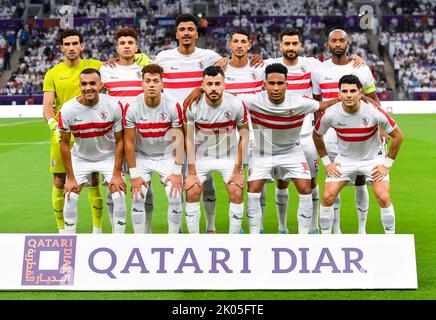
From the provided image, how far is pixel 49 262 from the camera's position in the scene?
5.79 metres

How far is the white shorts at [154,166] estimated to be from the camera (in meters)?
7.33

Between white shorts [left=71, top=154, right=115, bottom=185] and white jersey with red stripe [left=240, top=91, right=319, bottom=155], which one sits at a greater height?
white jersey with red stripe [left=240, top=91, right=319, bottom=155]

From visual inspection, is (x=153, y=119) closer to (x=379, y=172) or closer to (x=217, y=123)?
(x=217, y=123)

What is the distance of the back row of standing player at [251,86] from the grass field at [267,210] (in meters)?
1.14

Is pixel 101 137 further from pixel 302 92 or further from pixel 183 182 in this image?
pixel 302 92

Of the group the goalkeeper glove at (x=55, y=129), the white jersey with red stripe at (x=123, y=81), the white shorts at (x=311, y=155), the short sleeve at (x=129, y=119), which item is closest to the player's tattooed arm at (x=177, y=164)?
the short sleeve at (x=129, y=119)

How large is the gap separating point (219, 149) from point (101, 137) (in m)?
1.17

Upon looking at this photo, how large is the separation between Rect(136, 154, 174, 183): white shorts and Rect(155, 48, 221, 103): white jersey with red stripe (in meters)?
0.90

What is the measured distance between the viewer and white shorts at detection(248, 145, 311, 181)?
24.3ft

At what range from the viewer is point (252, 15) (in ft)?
134

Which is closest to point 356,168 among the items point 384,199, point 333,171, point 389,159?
point 333,171

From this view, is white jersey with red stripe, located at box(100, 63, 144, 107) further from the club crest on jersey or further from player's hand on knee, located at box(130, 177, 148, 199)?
player's hand on knee, located at box(130, 177, 148, 199)

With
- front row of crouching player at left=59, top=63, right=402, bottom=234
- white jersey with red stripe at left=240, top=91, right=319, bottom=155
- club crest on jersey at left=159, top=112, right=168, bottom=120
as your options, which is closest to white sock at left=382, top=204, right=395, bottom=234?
front row of crouching player at left=59, top=63, right=402, bottom=234
